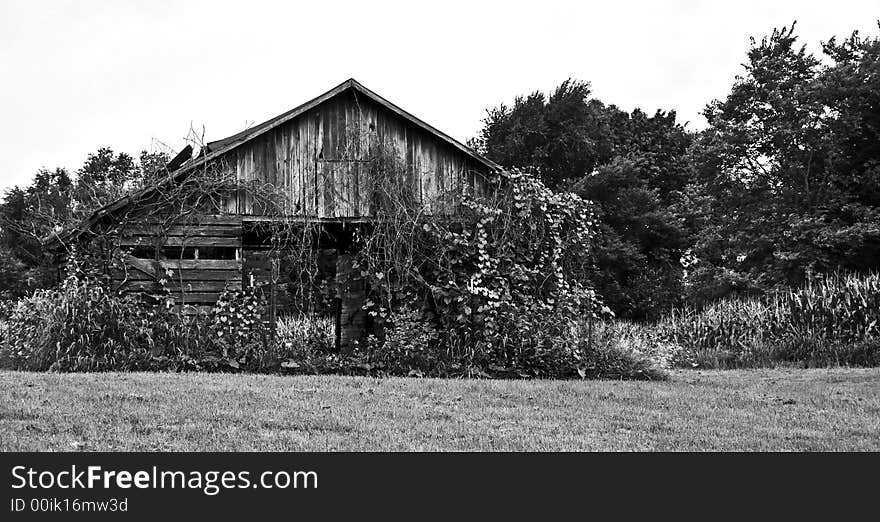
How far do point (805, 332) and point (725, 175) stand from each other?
13691 mm

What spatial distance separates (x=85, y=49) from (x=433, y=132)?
7180mm

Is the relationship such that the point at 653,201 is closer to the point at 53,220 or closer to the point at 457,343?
the point at 457,343

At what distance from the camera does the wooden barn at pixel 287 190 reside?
14.6 m

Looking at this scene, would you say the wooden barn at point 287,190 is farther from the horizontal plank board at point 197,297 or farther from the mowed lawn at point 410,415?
the mowed lawn at point 410,415

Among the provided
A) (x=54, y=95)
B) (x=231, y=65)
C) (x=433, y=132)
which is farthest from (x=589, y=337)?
(x=54, y=95)

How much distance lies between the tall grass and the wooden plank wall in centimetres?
967

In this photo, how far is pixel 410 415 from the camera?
8.78 metres

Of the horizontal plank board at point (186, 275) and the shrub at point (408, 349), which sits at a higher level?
the horizontal plank board at point (186, 275)

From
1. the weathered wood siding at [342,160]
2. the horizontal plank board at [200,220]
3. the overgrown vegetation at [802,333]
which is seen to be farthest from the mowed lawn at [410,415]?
the overgrown vegetation at [802,333]

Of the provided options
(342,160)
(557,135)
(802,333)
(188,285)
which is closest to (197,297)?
(188,285)

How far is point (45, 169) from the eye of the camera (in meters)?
47.7

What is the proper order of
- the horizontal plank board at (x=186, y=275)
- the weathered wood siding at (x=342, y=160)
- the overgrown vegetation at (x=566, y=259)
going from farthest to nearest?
the weathered wood siding at (x=342, y=160)
the horizontal plank board at (x=186, y=275)
the overgrown vegetation at (x=566, y=259)

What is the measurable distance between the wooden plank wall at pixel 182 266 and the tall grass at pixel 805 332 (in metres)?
9.67

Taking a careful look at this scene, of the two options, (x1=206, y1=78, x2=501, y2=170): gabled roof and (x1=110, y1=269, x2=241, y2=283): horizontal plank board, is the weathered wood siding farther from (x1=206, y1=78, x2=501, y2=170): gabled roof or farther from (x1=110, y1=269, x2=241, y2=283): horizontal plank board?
(x1=110, y1=269, x2=241, y2=283): horizontal plank board
